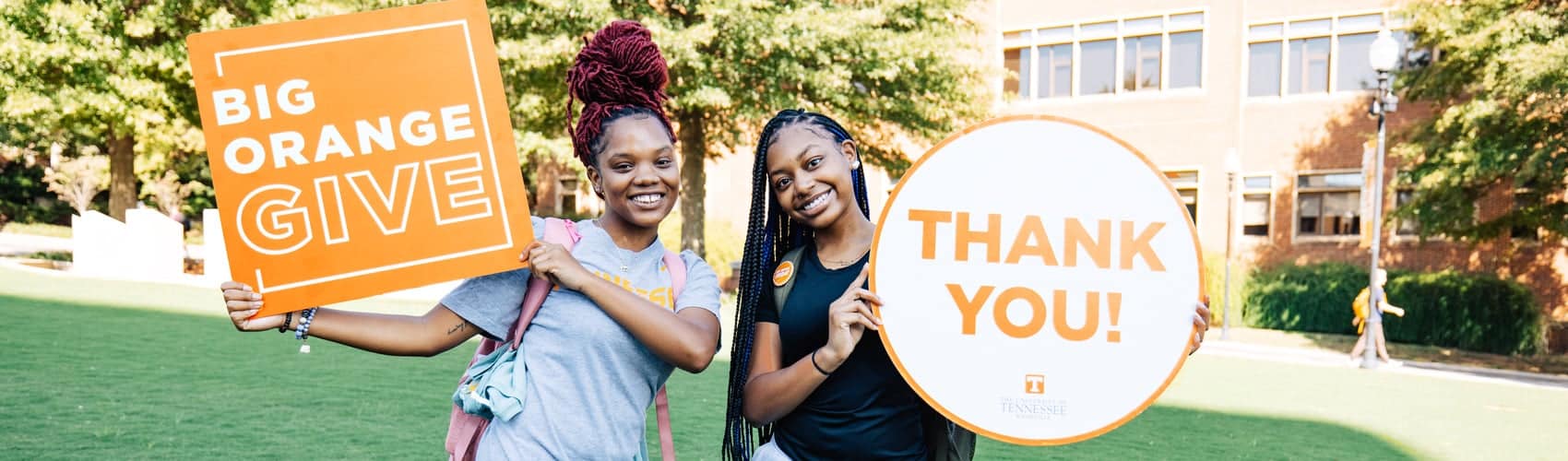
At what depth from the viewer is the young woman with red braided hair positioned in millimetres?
1960

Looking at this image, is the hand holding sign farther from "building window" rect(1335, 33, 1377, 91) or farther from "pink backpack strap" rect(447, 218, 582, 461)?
"building window" rect(1335, 33, 1377, 91)

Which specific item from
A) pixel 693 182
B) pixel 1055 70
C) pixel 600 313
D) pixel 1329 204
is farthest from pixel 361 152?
pixel 1055 70

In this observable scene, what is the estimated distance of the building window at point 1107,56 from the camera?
20906 millimetres

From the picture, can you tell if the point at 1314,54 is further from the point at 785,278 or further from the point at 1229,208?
the point at 785,278

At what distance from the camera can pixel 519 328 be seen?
2010 millimetres

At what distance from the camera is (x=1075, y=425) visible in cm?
→ 201

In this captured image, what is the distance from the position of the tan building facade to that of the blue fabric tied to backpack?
17292mm

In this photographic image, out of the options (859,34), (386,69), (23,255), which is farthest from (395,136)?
(23,255)

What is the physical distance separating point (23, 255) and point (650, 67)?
72.8 feet

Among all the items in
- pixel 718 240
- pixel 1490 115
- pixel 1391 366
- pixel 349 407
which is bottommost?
pixel 1391 366

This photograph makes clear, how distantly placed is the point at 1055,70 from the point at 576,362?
21290 millimetres

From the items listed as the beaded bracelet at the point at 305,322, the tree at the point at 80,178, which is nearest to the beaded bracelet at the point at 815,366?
the beaded bracelet at the point at 305,322

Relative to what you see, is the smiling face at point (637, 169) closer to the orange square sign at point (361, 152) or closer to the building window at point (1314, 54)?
the orange square sign at point (361, 152)

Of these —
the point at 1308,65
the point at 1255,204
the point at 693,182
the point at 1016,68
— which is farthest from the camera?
the point at 1016,68
